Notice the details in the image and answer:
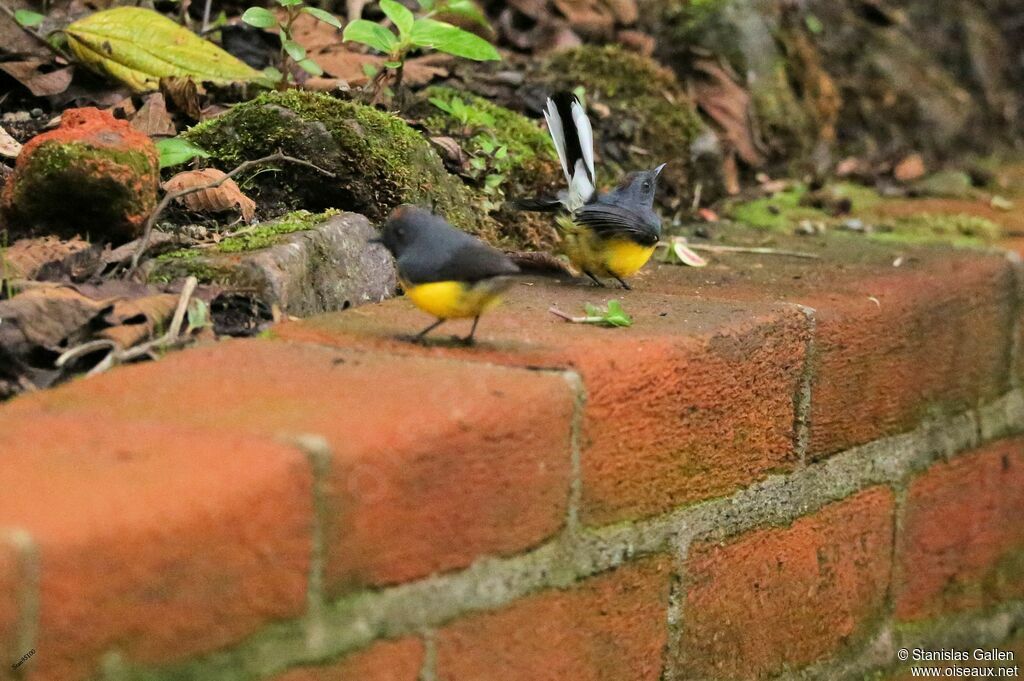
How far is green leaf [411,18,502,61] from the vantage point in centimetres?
371

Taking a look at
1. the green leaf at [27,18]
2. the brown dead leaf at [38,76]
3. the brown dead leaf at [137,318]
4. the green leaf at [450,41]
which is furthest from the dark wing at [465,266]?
the green leaf at [27,18]

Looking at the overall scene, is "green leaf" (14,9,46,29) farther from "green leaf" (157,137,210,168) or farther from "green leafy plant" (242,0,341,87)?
"green leaf" (157,137,210,168)

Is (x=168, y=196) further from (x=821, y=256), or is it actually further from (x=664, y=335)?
(x=821, y=256)

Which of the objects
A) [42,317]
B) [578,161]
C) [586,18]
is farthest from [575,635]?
[586,18]

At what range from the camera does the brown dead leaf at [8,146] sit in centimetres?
336

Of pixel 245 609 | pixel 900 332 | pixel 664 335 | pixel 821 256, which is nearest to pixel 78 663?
pixel 245 609

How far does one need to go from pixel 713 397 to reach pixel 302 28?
232 cm

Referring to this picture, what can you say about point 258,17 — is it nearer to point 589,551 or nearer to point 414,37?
point 414,37

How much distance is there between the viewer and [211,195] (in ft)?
10.5

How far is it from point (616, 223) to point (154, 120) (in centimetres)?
125

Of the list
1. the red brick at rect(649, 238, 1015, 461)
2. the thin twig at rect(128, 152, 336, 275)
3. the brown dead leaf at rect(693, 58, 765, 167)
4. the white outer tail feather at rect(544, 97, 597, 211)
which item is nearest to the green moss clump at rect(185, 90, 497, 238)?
the thin twig at rect(128, 152, 336, 275)

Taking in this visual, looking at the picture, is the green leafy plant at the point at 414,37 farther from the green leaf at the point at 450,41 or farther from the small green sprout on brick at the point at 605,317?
the small green sprout on brick at the point at 605,317

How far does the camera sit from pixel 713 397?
2.88 m

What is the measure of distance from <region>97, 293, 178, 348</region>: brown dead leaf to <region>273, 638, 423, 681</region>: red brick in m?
0.76
